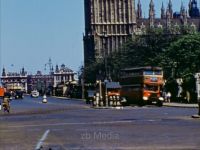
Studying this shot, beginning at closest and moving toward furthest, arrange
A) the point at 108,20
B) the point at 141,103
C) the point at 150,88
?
the point at 150,88
the point at 141,103
the point at 108,20

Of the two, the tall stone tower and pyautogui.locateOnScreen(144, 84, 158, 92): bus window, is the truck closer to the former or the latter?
pyautogui.locateOnScreen(144, 84, 158, 92): bus window

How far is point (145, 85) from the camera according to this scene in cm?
5988

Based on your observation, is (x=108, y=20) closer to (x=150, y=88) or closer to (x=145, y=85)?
(x=150, y=88)

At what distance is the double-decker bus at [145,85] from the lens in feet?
196

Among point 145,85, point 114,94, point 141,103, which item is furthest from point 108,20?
point 145,85

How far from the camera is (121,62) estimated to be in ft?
434

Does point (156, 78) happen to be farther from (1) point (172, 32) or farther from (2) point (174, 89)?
(1) point (172, 32)

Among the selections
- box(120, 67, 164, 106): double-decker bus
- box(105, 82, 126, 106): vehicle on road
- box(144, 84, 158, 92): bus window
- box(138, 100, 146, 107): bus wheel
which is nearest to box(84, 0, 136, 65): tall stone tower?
box(105, 82, 126, 106): vehicle on road

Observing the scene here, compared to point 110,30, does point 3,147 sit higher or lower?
lower

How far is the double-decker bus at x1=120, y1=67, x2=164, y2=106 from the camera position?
59.9 m

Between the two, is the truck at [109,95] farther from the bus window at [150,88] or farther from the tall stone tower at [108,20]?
the tall stone tower at [108,20]

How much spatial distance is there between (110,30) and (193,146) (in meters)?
183

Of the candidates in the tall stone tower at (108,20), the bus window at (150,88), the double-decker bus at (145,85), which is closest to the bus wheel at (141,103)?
the double-decker bus at (145,85)

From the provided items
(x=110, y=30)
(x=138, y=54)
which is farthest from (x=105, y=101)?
(x=110, y=30)
